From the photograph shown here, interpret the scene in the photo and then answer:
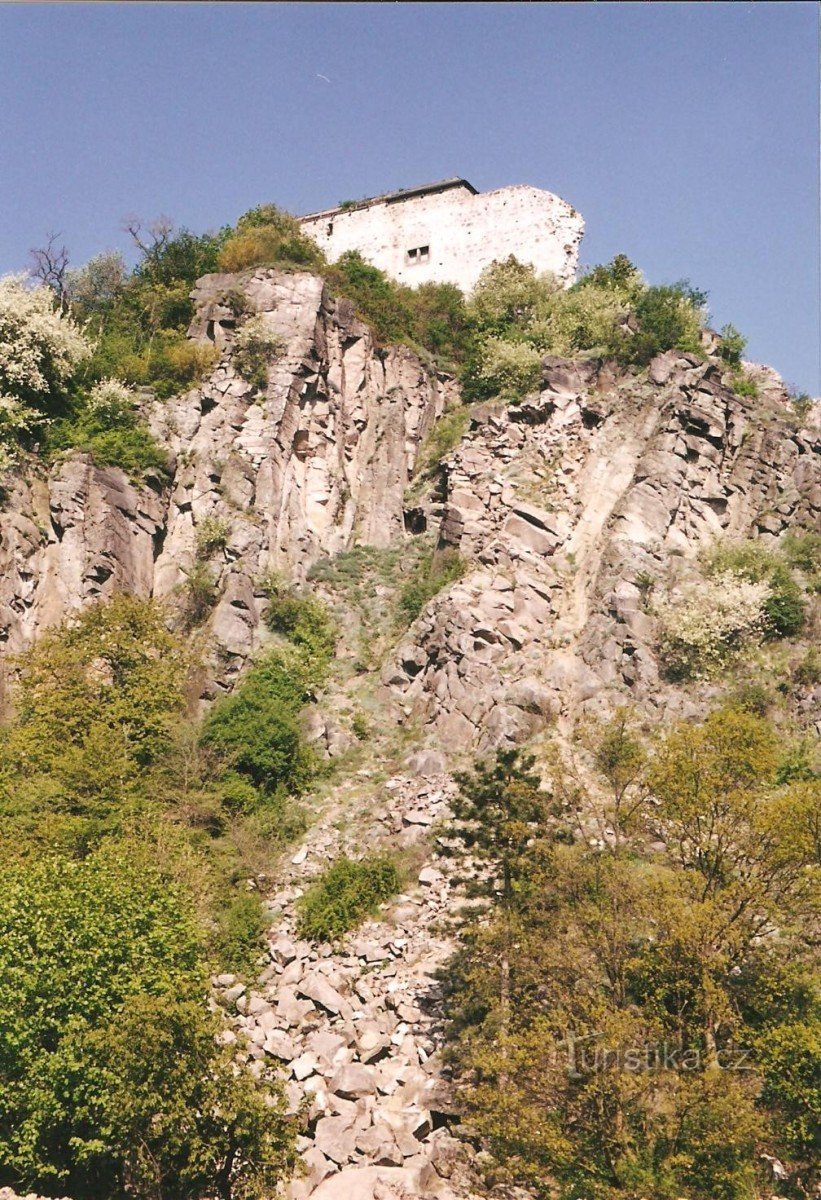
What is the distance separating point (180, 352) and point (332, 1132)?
25979mm

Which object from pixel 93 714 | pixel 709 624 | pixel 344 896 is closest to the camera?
pixel 344 896

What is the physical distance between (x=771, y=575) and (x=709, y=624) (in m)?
3.20

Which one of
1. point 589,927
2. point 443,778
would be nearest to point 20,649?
point 443,778

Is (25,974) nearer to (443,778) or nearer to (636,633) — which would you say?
(443,778)

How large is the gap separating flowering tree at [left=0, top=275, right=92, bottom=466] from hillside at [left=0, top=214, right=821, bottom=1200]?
2.93 feet

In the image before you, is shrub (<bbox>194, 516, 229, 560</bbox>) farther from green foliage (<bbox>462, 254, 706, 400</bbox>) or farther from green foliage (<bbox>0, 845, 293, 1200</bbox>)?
green foliage (<bbox>0, 845, 293, 1200</bbox>)

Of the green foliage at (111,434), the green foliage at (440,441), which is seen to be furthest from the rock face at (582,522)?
the green foliage at (111,434)

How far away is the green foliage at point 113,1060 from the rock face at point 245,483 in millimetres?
11759

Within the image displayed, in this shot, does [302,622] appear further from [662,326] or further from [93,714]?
[662,326]

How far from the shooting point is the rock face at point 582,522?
27125 millimetres

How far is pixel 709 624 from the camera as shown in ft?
89.7

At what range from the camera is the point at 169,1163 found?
1481 cm

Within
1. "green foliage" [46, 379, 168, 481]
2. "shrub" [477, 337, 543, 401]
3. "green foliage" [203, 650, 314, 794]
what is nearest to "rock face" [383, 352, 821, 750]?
"shrub" [477, 337, 543, 401]

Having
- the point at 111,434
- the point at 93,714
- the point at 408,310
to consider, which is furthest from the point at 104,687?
the point at 408,310
